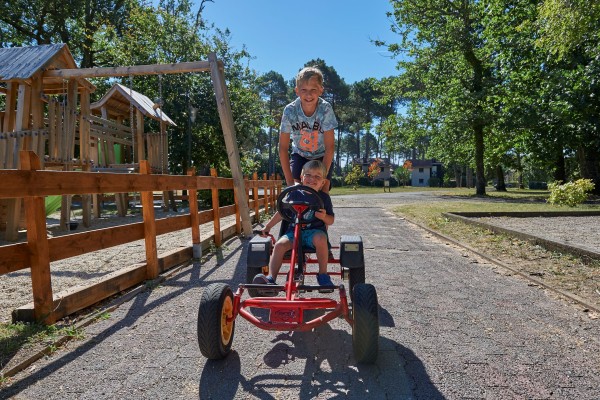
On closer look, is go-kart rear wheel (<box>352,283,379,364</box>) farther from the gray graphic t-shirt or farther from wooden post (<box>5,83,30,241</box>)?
wooden post (<box>5,83,30,241</box>)

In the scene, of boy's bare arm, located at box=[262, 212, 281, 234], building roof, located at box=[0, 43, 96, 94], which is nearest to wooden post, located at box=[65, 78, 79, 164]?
building roof, located at box=[0, 43, 96, 94]

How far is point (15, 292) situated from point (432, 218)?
384 inches

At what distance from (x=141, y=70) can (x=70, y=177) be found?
14.7 ft

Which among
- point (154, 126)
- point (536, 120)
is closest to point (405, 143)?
point (536, 120)

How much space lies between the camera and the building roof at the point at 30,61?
7.82 m

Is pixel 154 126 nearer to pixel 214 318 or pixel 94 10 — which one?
pixel 94 10

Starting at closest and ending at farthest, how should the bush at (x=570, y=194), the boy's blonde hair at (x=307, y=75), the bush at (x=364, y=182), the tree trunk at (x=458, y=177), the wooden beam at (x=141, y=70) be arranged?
the boy's blonde hair at (x=307, y=75) < the wooden beam at (x=141, y=70) < the bush at (x=570, y=194) < the tree trunk at (x=458, y=177) < the bush at (x=364, y=182)

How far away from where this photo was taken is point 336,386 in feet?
8.16

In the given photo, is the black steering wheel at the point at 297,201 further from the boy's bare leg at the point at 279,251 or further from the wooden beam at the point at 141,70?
the wooden beam at the point at 141,70

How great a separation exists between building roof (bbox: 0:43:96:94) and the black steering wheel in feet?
22.1

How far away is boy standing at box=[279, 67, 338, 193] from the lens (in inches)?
158

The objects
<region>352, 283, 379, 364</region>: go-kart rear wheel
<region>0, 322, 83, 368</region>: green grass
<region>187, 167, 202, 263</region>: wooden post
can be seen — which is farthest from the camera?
<region>187, 167, 202, 263</region>: wooden post

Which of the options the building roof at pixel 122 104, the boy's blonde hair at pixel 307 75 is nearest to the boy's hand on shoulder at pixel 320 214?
the boy's blonde hair at pixel 307 75

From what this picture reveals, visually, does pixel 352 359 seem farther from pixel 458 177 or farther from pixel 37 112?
pixel 458 177
